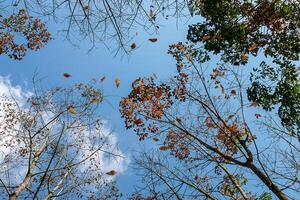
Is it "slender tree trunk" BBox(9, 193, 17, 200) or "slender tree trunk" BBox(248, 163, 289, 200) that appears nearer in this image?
"slender tree trunk" BBox(248, 163, 289, 200)

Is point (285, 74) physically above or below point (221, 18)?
below

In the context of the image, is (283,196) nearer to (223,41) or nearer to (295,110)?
(295,110)

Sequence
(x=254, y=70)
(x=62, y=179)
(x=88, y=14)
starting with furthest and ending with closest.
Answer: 1. (x=62, y=179)
2. (x=254, y=70)
3. (x=88, y=14)

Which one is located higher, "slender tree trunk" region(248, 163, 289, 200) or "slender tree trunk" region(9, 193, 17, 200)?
"slender tree trunk" region(9, 193, 17, 200)

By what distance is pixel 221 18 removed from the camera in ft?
27.4

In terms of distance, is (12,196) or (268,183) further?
(12,196)

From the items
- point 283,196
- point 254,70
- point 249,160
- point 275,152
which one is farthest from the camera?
point 275,152

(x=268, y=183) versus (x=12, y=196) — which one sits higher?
(x=12, y=196)

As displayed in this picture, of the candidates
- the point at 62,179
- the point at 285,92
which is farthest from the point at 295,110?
the point at 62,179

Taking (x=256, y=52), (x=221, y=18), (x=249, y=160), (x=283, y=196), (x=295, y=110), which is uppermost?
(x=221, y=18)

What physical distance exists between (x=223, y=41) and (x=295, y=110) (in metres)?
2.20

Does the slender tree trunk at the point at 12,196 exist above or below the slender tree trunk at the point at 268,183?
above

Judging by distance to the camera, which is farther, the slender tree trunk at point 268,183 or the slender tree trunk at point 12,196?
the slender tree trunk at point 12,196

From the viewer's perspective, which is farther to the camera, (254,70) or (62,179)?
(62,179)
